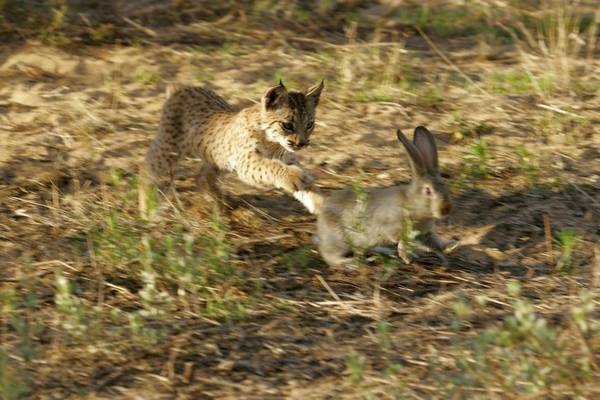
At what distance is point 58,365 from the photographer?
5.61m

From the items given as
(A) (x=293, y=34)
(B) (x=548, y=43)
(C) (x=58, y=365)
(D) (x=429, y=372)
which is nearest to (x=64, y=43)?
(A) (x=293, y=34)

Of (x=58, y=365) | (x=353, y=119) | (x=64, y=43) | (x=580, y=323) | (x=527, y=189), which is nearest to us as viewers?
(x=580, y=323)

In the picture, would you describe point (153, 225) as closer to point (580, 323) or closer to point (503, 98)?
point (580, 323)

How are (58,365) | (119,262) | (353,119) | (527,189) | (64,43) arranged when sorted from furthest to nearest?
(64,43)
(353,119)
(527,189)
(119,262)
(58,365)

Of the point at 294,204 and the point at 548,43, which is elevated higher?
the point at 548,43

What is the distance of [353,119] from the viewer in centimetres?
877

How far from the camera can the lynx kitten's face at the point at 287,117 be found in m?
7.48

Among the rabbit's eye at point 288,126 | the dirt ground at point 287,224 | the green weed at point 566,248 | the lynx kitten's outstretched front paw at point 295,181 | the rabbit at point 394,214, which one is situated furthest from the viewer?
the rabbit's eye at point 288,126

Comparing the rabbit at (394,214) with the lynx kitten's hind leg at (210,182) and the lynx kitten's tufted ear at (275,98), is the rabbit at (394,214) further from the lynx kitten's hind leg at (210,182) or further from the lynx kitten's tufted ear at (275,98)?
the lynx kitten's hind leg at (210,182)

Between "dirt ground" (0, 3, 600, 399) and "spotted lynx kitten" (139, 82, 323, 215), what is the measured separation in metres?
0.21

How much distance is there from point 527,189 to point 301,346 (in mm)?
2572

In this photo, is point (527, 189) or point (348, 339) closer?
point (348, 339)

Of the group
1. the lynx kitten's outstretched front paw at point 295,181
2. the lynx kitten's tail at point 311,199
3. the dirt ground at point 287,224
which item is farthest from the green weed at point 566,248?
the lynx kitten's outstretched front paw at point 295,181

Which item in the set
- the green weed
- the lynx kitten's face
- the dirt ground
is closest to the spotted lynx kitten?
the lynx kitten's face
